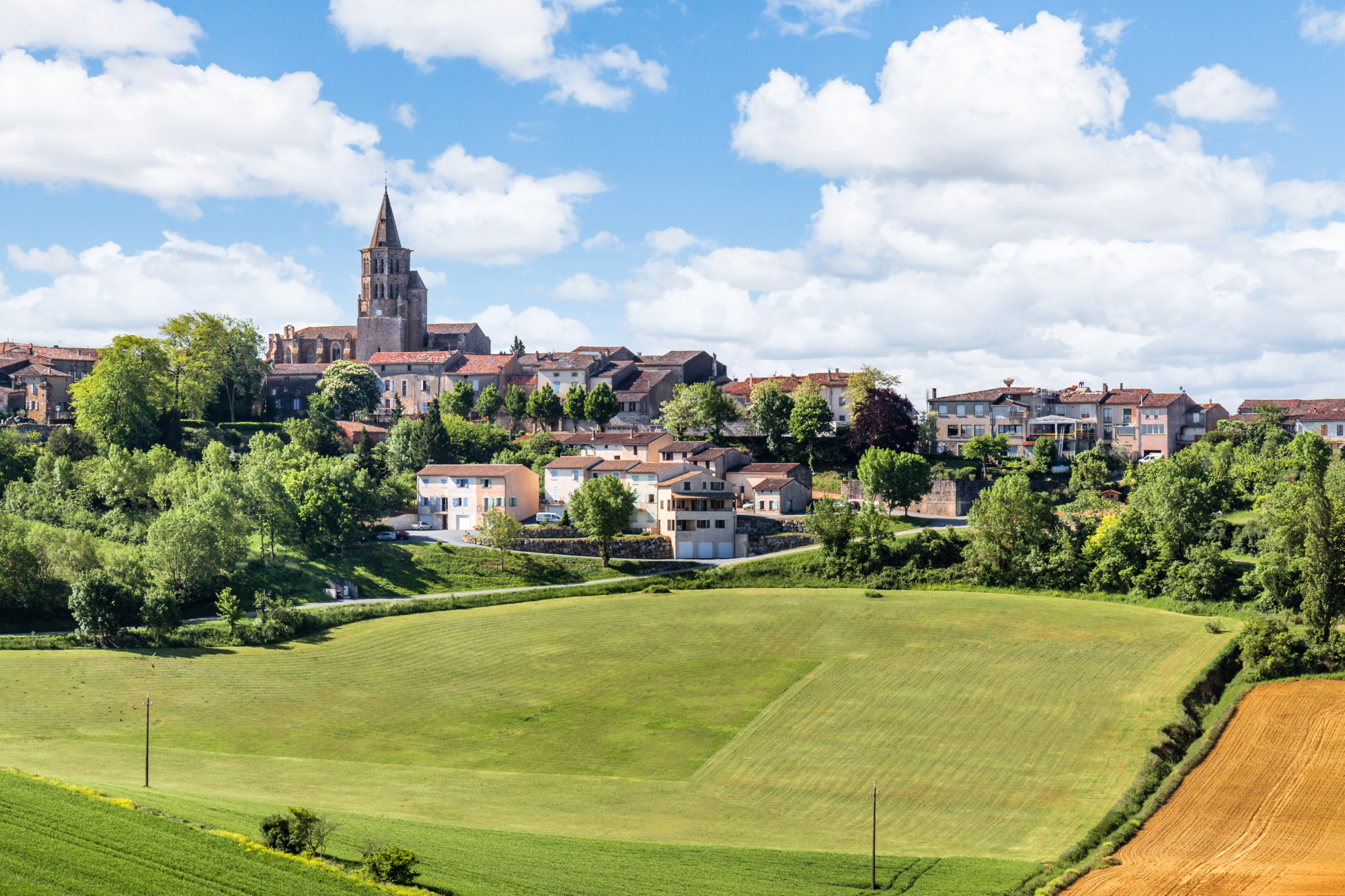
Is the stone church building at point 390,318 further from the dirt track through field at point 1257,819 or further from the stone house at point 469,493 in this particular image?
the dirt track through field at point 1257,819

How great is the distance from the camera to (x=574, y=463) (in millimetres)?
101625

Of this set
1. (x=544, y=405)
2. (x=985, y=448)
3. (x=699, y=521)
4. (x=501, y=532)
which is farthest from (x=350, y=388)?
(x=985, y=448)

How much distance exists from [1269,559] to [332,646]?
52842 mm

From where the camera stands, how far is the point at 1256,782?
43.4 meters

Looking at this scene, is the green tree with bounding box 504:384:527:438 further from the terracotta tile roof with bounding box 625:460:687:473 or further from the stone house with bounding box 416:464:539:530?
the terracotta tile roof with bounding box 625:460:687:473

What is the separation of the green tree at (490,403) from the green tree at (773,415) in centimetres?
3031

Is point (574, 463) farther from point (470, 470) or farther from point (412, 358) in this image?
point (412, 358)

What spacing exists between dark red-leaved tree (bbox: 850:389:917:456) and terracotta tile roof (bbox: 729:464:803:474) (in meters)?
7.25

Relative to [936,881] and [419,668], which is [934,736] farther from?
[419,668]

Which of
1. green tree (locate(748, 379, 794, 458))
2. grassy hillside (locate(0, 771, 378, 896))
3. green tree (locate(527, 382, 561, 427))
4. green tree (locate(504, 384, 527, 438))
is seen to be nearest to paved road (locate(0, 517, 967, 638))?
green tree (locate(748, 379, 794, 458))

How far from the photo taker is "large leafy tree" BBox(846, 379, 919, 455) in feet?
347

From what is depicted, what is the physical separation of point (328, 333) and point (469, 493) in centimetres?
7859

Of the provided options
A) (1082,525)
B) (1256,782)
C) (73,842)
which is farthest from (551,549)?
(73,842)

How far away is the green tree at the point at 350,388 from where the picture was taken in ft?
423
